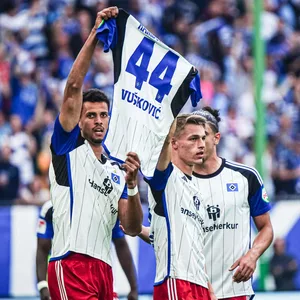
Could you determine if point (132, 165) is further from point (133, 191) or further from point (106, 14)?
point (106, 14)

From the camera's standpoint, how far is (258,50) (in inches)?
551

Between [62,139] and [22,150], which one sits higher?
[22,150]

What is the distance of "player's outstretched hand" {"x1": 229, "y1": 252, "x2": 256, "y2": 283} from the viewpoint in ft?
23.9

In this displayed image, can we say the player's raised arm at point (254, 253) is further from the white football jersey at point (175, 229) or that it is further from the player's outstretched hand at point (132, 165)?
the player's outstretched hand at point (132, 165)

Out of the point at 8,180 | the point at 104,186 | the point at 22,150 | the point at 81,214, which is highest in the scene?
the point at 22,150

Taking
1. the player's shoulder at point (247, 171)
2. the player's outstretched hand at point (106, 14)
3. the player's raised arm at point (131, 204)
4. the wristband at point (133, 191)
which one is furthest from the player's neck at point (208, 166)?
the player's outstretched hand at point (106, 14)

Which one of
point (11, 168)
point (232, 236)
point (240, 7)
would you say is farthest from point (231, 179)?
point (240, 7)

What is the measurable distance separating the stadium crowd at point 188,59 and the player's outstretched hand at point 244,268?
8.11 meters

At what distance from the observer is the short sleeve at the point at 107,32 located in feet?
21.3

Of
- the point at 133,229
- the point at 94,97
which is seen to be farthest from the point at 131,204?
the point at 94,97

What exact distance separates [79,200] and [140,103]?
0.83 meters

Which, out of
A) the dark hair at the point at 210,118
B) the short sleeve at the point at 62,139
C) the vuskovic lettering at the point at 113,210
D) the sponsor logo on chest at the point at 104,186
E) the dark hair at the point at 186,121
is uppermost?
the dark hair at the point at 210,118

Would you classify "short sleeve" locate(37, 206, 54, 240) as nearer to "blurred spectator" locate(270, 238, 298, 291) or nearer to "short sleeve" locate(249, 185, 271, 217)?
"short sleeve" locate(249, 185, 271, 217)

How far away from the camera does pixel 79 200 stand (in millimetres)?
6863
